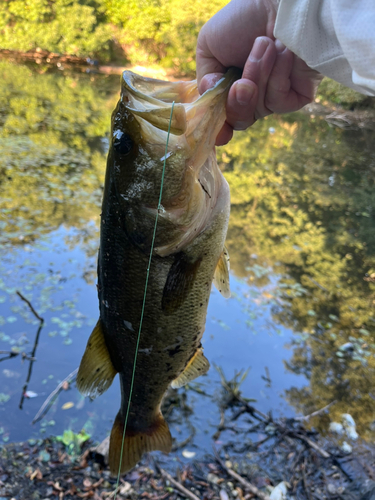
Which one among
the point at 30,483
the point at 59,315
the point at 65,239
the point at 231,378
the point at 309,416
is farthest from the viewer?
the point at 65,239

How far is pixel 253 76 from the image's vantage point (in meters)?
1.68

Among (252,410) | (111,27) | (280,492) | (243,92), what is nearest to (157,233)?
(243,92)

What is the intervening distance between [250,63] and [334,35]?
1.28 ft

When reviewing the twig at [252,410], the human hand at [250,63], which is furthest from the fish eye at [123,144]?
the twig at [252,410]

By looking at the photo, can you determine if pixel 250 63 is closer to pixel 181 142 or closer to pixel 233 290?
pixel 181 142

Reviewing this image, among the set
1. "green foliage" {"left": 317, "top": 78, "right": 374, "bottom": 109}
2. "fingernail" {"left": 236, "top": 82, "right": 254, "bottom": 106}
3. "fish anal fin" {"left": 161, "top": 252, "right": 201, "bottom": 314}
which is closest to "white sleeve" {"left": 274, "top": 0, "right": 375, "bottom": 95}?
"fingernail" {"left": 236, "top": 82, "right": 254, "bottom": 106}

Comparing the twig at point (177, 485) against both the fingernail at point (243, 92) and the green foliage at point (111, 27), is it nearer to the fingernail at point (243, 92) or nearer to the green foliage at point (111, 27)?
the fingernail at point (243, 92)

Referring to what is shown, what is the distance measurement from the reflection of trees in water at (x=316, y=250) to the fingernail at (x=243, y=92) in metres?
3.03

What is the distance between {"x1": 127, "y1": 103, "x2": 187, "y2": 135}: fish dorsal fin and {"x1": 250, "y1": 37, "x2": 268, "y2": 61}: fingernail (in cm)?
50

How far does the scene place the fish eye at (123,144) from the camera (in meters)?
1.47

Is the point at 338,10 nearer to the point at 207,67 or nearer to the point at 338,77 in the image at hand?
the point at 338,77

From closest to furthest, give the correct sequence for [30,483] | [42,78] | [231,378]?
[30,483]
[231,378]
[42,78]

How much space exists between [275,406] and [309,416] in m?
0.31

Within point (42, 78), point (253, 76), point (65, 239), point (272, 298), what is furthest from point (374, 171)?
point (42, 78)
